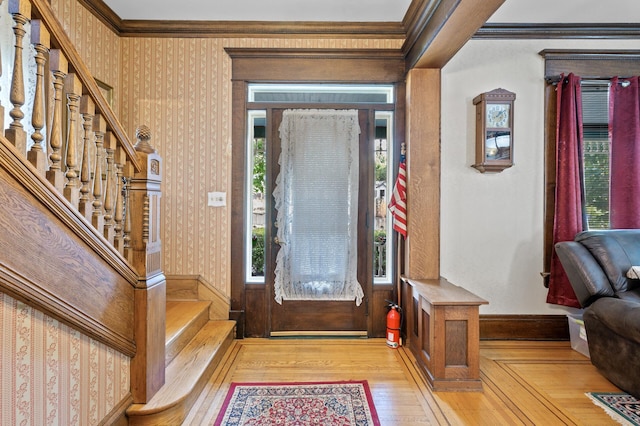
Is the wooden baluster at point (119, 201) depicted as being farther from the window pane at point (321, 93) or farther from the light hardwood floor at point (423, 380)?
the window pane at point (321, 93)

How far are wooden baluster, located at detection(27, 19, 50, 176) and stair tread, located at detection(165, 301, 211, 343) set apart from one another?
145cm

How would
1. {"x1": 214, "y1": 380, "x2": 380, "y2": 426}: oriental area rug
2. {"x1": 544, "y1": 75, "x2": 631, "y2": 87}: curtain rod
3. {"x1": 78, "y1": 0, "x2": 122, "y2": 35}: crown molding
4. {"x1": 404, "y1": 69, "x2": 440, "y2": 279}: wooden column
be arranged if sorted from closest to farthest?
{"x1": 214, "y1": 380, "x2": 380, "y2": 426}: oriental area rug < {"x1": 78, "y1": 0, "x2": 122, "y2": 35}: crown molding < {"x1": 404, "y1": 69, "x2": 440, "y2": 279}: wooden column < {"x1": 544, "y1": 75, "x2": 631, "y2": 87}: curtain rod

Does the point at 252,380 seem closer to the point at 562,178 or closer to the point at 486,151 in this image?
the point at 486,151

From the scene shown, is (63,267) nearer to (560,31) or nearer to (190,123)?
(190,123)

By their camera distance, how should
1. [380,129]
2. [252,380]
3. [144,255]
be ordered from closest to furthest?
[144,255], [252,380], [380,129]

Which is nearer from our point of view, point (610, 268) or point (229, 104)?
point (610, 268)

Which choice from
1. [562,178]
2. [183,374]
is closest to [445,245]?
[562,178]

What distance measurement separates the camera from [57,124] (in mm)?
1367

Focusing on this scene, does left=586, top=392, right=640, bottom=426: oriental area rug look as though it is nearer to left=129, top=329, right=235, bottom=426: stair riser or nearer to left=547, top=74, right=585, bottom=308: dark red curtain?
left=547, top=74, right=585, bottom=308: dark red curtain

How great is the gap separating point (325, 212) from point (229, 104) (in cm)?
133

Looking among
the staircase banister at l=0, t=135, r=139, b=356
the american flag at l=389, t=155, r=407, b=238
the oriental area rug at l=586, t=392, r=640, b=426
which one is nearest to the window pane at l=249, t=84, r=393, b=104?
the american flag at l=389, t=155, r=407, b=238

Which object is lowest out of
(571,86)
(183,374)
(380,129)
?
(183,374)

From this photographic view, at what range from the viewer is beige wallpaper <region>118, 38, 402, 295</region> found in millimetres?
3145

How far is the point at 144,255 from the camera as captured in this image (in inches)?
71.7
